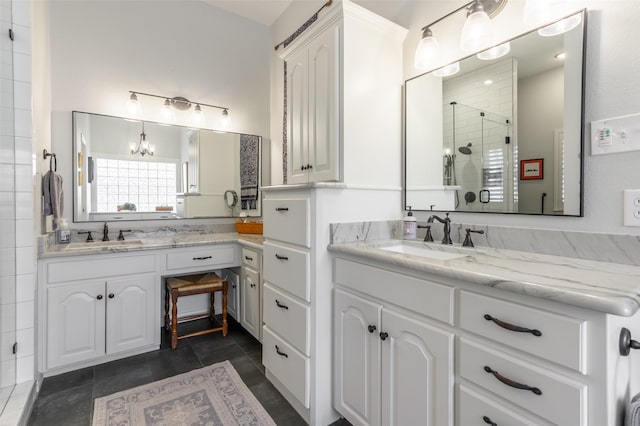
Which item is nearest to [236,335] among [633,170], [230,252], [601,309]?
[230,252]

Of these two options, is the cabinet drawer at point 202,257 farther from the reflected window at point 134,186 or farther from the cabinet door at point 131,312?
the reflected window at point 134,186

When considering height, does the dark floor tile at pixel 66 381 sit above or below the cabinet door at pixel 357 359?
below

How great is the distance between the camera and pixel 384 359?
4.27 feet

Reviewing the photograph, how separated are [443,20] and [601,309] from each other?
161 centimetres

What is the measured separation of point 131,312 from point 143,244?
49cm

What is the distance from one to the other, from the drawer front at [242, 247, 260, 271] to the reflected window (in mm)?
845

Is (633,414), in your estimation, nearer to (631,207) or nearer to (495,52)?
(631,207)

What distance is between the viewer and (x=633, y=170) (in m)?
1.09

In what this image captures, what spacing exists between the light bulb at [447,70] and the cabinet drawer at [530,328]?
4.03 feet

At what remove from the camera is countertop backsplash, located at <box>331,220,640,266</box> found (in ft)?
3.61

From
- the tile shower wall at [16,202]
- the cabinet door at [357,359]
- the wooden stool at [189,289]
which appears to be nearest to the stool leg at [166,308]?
the wooden stool at [189,289]

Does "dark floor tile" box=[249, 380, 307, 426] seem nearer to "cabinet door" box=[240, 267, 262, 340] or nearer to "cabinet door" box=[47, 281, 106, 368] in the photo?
"cabinet door" box=[240, 267, 262, 340]

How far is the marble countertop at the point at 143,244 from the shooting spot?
200cm

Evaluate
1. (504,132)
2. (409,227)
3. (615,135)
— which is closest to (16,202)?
(409,227)
